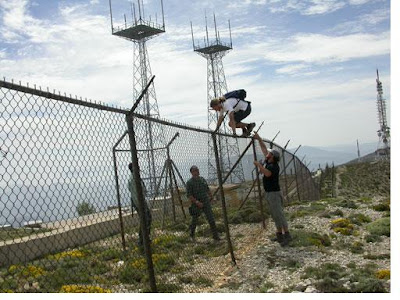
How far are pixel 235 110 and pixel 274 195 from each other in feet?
7.04

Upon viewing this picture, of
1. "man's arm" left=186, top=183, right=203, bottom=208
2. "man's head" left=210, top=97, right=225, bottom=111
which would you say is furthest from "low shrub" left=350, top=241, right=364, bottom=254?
"man's head" left=210, top=97, right=225, bottom=111

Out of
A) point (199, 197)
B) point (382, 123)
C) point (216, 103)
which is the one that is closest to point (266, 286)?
point (216, 103)

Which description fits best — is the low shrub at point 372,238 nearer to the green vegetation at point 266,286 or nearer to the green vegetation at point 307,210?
the green vegetation at point 307,210

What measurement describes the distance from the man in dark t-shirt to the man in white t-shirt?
59cm

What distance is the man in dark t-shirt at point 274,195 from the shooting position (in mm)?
9328

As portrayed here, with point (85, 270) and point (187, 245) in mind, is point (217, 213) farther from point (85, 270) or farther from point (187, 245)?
point (85, 270)

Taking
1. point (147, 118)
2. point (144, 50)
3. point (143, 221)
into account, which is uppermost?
point (144, 50)

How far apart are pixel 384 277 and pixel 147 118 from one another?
13.5 ft

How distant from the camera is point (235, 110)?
340 inches

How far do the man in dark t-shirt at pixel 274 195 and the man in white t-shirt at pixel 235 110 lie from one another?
59cm

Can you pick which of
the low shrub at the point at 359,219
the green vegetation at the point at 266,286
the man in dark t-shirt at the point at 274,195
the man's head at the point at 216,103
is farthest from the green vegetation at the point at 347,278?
the low shrub at the point at 359,219

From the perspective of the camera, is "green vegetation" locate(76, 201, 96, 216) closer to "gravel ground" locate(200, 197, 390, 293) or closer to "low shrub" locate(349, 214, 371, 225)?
"gravel ground" locate(200, 197, 390, 293)

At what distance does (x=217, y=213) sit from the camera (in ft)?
43.8
